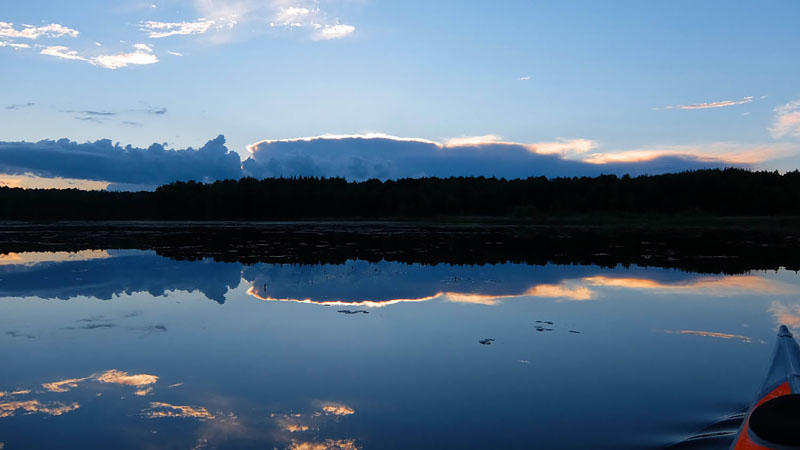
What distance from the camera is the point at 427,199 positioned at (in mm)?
105125

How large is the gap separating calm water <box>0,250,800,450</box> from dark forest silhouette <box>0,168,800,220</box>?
7387 centimetres

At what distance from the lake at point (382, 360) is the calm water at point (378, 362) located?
4cm

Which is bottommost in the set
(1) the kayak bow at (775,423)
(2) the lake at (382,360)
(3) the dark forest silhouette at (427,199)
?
(2) the lake at (382,360)

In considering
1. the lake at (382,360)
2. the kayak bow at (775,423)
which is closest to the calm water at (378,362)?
the lake at (382,360)

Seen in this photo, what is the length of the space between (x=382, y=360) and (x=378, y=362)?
124 millimetres

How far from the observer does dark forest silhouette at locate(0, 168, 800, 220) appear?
85125 millimetres

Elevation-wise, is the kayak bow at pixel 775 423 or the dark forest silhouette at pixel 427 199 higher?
the dark forest silhouette at pixel 427 199

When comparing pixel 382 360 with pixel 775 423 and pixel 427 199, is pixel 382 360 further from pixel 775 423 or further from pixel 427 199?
pixel 427 199

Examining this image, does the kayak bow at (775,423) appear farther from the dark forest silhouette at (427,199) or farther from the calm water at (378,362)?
the dark forest silhouette at (427,199)

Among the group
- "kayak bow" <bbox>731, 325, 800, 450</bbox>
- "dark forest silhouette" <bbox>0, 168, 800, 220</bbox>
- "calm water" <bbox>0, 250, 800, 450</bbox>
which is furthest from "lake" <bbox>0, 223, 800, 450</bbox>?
"dark forest silhouette" <bbox>0, 168, 800, 220</bbox>

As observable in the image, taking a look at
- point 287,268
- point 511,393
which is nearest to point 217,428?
point 511,393

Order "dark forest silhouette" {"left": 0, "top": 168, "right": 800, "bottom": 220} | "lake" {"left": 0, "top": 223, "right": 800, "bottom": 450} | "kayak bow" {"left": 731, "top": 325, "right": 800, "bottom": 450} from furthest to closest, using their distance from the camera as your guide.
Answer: "dark forest silhouette" {"left": 0, "top": 168, "right": 800, "bottom": 220} < "lake" {"left": 0, "top": 223, "right": 800, "bottom": 450} < "kayak bow" {"left": 731, "top": 325, "right": 800, "bottom": 450}

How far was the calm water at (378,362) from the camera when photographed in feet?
19.3

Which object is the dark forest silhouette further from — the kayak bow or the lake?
the kayak bow
